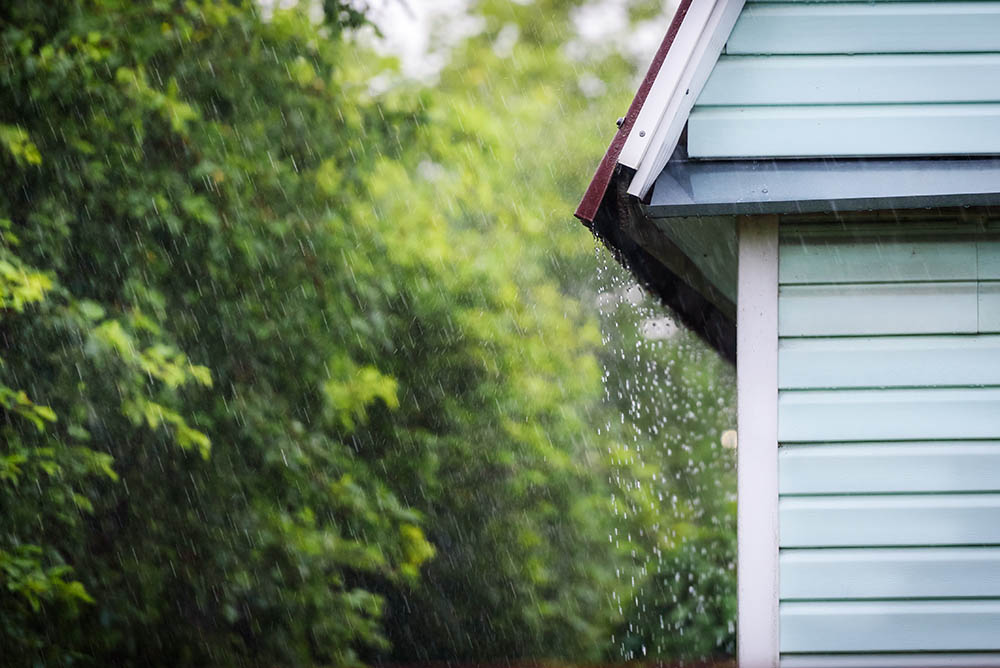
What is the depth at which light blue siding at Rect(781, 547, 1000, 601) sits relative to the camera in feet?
7.80

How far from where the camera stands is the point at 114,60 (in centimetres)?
516

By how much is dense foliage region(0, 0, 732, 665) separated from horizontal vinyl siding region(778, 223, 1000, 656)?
2864 mm

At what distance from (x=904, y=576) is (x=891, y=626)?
118 mm

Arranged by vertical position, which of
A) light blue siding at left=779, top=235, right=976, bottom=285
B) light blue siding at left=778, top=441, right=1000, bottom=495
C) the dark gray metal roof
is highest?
the dark gray metal roof

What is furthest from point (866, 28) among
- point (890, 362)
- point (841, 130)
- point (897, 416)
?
point (897, 416)

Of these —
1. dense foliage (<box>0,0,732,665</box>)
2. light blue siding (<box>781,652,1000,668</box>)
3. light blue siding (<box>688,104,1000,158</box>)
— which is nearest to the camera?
light blue siding (<box>781,652,1000,668</box>)

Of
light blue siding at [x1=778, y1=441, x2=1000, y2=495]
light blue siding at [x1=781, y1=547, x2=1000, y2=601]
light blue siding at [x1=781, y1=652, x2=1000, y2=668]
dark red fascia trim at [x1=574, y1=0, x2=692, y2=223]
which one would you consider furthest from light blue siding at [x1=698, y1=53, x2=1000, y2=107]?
light blue siding at [x1=781, y1=652, x2=1000, y2=668]

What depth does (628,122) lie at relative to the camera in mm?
2520

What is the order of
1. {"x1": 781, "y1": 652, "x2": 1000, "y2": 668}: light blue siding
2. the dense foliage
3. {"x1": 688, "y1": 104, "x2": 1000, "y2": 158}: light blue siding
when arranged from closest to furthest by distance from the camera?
{"x1": 781, "y1": 652, "x2": 1000, "y2": 668}: light blue siding → {"x1": 688, "y1": 104, "x2": 1000, "y2": 158}: light blue siding → the dense foliage

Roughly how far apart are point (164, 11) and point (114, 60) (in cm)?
35

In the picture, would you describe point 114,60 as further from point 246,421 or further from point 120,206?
point 246,421

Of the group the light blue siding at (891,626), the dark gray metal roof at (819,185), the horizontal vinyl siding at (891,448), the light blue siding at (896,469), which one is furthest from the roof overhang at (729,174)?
the light blue siding at (891,626)

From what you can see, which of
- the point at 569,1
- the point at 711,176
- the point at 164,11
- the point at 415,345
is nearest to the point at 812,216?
the point at 711,176

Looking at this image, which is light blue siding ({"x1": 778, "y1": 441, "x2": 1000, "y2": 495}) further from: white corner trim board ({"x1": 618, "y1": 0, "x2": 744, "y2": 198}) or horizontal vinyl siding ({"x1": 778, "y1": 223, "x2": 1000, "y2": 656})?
white corner trim board ({"x1": 618, "y1": 0, "x2": 744, "y2": 198})
